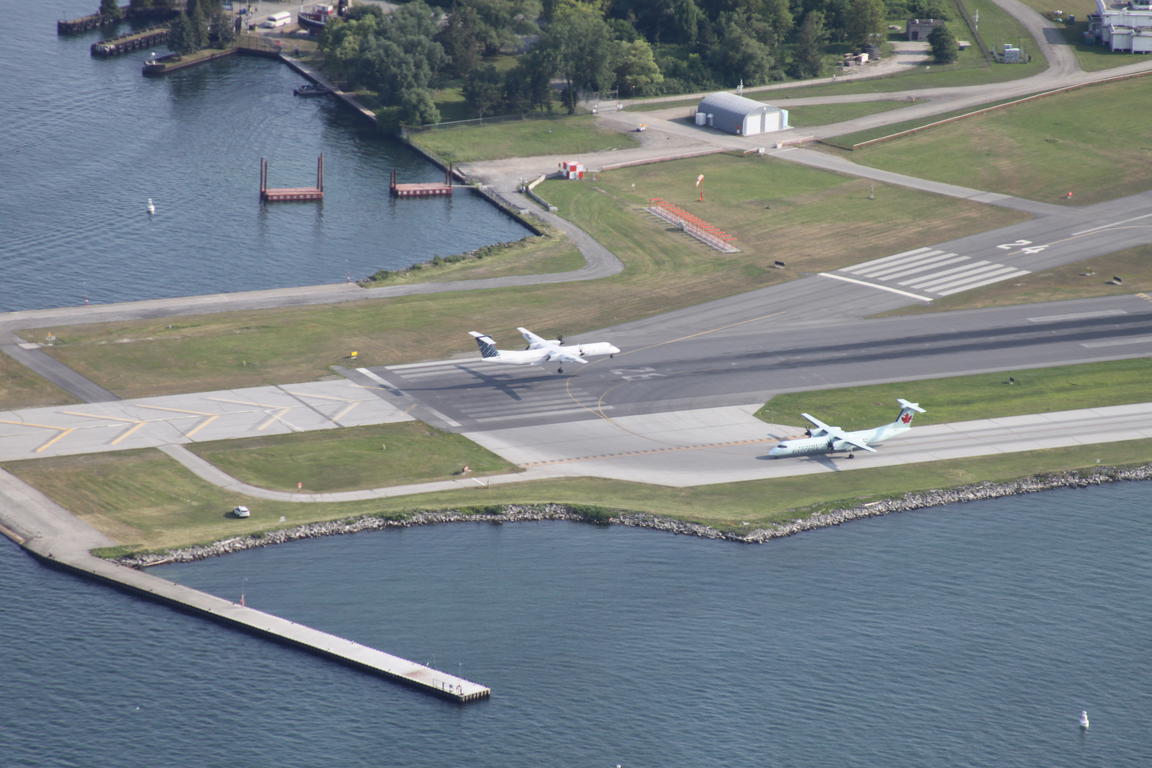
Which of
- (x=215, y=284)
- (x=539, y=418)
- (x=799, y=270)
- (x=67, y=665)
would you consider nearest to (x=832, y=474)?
(x=539, y=418)

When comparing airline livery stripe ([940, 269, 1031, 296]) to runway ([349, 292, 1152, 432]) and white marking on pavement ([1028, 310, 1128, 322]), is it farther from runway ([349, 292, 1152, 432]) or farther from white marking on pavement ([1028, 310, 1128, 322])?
white marking on pavement ([1028, 310, 1128, 322])

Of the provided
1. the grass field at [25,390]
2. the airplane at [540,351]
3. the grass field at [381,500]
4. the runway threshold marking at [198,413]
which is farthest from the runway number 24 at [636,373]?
the grass field at [25,390]

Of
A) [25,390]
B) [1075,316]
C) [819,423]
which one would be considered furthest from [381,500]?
[1075,316]

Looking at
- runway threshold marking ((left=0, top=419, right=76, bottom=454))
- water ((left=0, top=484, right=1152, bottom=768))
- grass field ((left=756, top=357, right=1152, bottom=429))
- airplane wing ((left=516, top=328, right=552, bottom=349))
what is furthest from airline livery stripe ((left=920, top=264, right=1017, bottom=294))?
Answer: runway threshold marking ((left=0, top=419, right=76, bottom=454))

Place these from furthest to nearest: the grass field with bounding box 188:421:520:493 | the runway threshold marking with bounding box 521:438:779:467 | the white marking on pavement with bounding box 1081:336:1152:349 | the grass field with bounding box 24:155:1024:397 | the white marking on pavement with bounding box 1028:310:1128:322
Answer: the white marking on pavement with bounding box 1028:310:1128:322 < the white marking on pavement with bounding box 1081:336:1152:349 < the grass field with bounding box 24:155:1024:397 < the runway threshold marking with bounding box 521:438:779:467 < the grass field with bounding box 188:421:520:493

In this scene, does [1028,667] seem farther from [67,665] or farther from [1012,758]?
[67,665]

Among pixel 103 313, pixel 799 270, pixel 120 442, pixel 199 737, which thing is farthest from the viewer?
pixel 799 270
